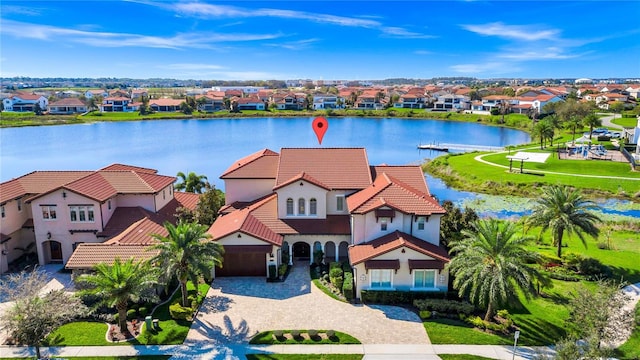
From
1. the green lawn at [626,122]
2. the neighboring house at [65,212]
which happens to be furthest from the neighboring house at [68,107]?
the green lawn at [626,122]

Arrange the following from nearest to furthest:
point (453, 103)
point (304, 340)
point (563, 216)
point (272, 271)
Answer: point (304, 340) → point (272, 271) → point (563, 216) → point (453, 103)

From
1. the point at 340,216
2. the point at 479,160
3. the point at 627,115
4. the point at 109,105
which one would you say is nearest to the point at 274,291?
the point at 340,216

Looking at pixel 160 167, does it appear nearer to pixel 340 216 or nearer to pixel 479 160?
pixel 340 216

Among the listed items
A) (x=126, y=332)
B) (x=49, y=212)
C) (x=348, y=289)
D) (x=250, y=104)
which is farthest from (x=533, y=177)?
(x=250, y=104)

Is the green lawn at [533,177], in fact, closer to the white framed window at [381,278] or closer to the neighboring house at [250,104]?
the white framed window at [381,278]

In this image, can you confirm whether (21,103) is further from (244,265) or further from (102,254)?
(244,265)

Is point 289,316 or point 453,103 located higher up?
point 453,103

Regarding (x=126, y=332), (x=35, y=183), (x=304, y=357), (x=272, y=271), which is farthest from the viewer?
(x=35, y=183)

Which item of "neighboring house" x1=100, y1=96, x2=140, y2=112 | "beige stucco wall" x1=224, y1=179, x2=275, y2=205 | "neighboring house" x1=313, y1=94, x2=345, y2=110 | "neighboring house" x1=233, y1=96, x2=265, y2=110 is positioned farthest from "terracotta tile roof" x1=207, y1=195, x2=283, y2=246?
"neighboring house" x1=100, y1=96, x2=140, y2=112
